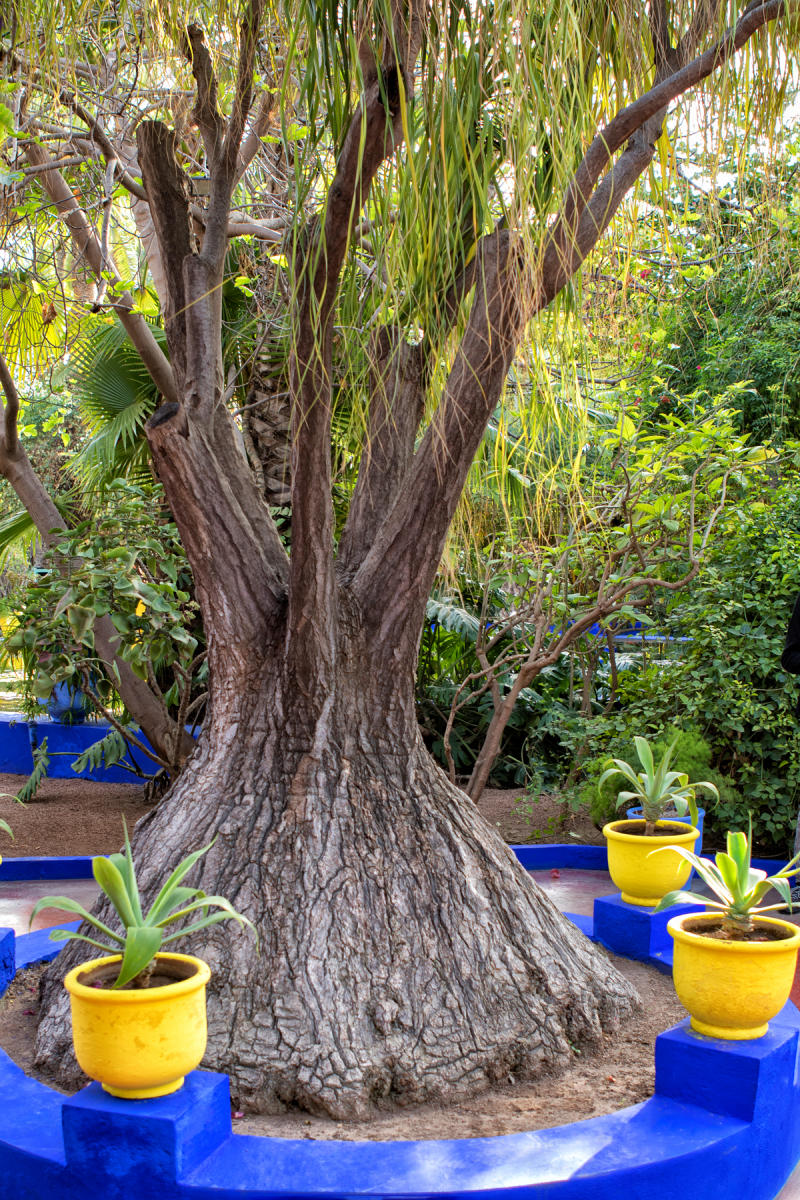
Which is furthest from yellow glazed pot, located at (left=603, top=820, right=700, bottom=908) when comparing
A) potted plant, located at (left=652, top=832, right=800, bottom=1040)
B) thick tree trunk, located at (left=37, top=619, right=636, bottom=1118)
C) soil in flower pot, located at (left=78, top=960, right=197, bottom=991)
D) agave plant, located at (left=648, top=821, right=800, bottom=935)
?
soil in flower pot, located at (left=78, top=960, right=197, bottom=991)

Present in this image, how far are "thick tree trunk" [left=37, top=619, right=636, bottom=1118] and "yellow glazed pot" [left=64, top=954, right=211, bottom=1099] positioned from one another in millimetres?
666

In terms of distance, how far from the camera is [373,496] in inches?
167

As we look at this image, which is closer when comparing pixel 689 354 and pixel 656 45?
pixel 656 45

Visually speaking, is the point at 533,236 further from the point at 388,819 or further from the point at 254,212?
the point at 254,212

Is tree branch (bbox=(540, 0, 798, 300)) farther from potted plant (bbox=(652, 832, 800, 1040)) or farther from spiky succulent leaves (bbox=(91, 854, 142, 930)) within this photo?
spiky succulent leaves (bbox=(91, 854, 142, 930))

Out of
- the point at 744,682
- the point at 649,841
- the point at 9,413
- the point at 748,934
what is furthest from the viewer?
the point at 744,682

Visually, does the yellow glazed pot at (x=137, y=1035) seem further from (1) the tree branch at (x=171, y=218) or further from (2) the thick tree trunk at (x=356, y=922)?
(1) the tree branch at (x=171, y=218)

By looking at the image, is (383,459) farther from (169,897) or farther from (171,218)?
(169,897)

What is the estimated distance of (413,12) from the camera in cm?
232

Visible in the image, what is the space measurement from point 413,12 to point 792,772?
16.6 ft

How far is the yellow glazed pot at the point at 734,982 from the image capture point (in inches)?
102

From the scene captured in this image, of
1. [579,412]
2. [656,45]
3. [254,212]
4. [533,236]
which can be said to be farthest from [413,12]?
[254,212]

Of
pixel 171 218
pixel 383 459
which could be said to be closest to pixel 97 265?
pixel 171 218

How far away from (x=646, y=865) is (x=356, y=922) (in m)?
1.27
